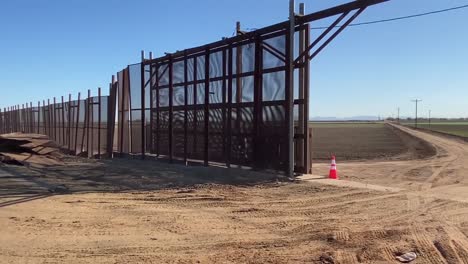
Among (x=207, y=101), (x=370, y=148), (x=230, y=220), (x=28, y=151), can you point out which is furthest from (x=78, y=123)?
(x=230, y=220)

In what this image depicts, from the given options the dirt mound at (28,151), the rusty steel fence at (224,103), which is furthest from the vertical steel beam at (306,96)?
the dirt mound at (28,151)

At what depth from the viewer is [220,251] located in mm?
7160

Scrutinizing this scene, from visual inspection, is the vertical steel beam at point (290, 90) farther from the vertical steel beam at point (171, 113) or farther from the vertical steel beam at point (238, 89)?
the vertical steel beam at point (171, 113)

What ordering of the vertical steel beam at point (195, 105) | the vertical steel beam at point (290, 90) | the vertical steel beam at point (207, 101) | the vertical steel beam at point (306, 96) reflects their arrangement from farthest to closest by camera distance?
the vertical steel beam at point (195, 105)
the vertical steel beam at point (207, 101)
the vertical steel beam at point (306, 96)
the vertical steel beam at point (290, 90)

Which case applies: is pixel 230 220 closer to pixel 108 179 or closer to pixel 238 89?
pixel 108 179

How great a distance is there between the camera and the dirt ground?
6984 millimetres

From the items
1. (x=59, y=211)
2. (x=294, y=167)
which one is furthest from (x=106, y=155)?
(x=59, y=211)

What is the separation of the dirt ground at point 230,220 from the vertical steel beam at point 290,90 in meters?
0.75

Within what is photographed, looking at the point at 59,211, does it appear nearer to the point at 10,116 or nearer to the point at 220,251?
the point at 220,251

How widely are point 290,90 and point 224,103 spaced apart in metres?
3.57

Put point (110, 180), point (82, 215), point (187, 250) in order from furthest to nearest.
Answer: point (110, 180), point (82, 215), point (187, 250)

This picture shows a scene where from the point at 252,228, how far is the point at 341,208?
2478 millimetres

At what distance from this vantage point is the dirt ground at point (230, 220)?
698 cm

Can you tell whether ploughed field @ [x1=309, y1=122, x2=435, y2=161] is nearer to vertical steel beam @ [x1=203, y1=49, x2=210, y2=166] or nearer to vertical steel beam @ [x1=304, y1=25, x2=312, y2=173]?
vertical steel beam @ [x1=203, y1=49, x2=210, y2=166]
